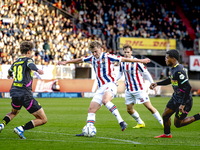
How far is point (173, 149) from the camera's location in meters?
5.98

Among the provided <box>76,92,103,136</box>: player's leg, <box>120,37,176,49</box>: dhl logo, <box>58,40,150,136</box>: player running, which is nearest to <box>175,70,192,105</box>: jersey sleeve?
<box>58,40,150,136</box>: player running

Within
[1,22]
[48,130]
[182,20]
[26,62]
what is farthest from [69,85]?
[182,20]

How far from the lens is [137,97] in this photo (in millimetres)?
9344

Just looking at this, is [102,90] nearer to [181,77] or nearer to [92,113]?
[92,113]

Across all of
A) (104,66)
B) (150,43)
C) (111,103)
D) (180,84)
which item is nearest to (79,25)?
(150,43)

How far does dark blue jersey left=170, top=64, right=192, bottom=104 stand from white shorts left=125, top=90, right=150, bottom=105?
7.31 ft

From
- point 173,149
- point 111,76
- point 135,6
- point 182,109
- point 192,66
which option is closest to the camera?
point 173,149

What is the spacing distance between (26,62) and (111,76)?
6.58 feet

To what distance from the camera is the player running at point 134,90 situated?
928 cm

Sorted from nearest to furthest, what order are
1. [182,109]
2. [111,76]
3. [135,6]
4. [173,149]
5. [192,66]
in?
1. [173,149]
2. [182,109]
3. [111,76]
4. [192,66]
5. [135,6]

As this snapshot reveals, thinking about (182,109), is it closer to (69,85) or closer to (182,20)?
(69,85)

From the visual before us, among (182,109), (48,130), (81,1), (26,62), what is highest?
(81,1)

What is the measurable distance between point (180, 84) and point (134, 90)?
2.58 meters

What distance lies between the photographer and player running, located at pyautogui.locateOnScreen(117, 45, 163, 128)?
30.5 feet
